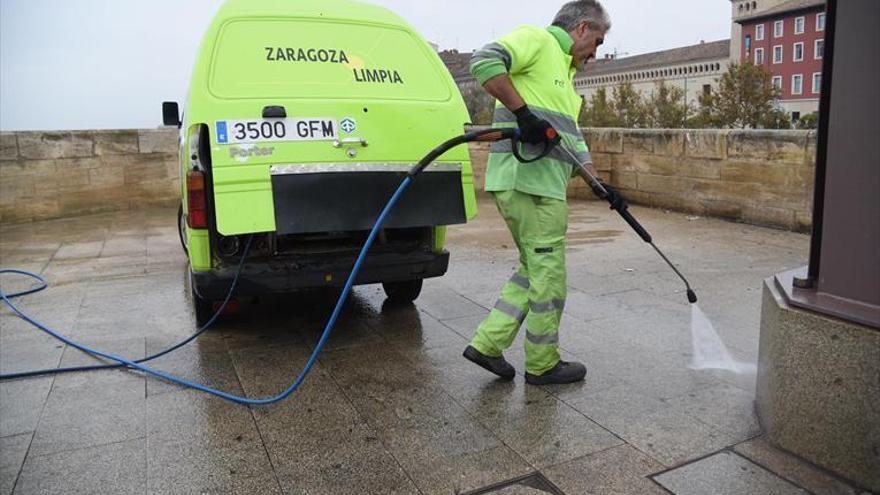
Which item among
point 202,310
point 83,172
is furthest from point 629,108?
point 202,310

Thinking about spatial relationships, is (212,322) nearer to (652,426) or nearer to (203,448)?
(203,448)

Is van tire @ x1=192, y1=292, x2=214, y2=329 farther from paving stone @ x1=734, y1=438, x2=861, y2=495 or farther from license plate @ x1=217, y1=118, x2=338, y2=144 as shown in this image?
paving stone @ x1=734, y1=438, x2=861, y2=495

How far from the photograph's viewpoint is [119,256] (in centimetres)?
784

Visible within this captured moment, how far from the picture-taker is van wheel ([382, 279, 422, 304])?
17.4 feet

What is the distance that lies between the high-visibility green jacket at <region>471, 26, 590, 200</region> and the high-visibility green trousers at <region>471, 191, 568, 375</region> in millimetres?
77

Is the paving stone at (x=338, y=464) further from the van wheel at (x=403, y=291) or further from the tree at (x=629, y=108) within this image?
the tree at (x=629, y=108)

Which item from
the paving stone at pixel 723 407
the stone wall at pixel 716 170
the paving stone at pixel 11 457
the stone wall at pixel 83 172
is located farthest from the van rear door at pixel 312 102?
the stone wall at pixel 83 172

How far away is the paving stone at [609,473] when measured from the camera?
2.61 metres

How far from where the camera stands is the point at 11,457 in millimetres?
3020

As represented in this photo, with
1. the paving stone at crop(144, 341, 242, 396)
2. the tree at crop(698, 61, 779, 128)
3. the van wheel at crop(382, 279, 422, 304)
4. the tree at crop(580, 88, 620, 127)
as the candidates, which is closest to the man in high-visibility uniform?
the paving stone at crop(144, 341, 242, 396)

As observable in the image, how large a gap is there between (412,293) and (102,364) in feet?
7.16

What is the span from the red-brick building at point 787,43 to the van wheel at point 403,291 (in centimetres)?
9866

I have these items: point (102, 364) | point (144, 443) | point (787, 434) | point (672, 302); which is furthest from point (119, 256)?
point (787, 434)

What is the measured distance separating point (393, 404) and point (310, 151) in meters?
1.55
